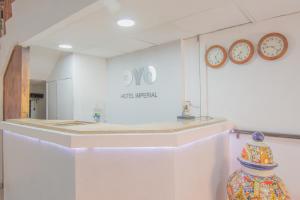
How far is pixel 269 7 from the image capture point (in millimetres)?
2113

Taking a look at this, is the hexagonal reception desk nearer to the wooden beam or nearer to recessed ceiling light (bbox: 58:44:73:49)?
the wooden beam

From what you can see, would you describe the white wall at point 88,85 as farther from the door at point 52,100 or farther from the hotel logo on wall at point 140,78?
the door at point 52,100

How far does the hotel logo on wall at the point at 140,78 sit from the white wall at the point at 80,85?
61 cm

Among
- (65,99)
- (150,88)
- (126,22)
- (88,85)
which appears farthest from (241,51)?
(65,99)

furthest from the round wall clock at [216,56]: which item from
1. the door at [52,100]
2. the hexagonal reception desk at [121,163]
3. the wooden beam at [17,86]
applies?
the door at [52,100]

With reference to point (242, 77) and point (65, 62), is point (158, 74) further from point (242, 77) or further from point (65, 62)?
point (65, 62)

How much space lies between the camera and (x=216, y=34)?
2.81 m

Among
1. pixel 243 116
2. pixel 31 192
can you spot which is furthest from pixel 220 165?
pixel 31 192

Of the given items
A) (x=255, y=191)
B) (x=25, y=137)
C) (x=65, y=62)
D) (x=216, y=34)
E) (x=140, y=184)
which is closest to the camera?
(x=140, y=184)

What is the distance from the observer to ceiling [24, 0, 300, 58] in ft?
6.64

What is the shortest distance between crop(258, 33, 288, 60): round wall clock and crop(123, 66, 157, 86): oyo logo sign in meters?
1.66

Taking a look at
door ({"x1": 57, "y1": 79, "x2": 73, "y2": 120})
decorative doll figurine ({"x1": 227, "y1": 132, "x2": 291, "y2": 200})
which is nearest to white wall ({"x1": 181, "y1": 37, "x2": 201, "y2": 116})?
decorative doll figurine ({"x1": 227, "y1": 132, "x2": 291, "y2": 200})

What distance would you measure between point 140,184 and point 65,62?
341 cm

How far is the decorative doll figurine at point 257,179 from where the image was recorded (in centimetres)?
179
